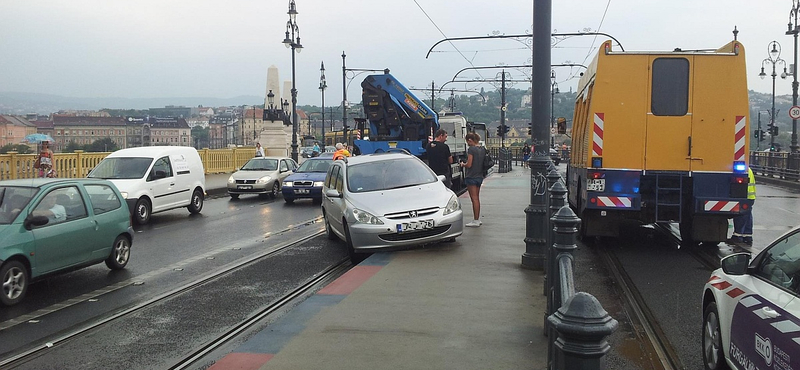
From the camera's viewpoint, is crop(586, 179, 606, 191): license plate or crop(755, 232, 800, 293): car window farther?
crop(586, 179, 606, 191): license plate

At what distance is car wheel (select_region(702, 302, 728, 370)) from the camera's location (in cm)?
470

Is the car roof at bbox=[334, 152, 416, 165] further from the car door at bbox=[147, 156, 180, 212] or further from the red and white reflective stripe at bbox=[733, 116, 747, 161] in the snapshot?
the car door at bbox=[147, 156, 180, 212]

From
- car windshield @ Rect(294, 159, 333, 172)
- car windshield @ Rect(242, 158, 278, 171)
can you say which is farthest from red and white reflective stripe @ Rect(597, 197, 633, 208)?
car windshield @ Rect(242, 158, 278, 171)

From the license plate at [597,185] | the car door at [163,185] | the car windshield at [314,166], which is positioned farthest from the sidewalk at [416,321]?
the car windshield at [314,166]

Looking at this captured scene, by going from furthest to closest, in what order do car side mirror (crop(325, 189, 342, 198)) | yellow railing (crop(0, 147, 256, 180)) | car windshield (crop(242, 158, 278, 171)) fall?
car windshield (crop(242, 158, 278, 171)), yellow railing (crop(0, 147, 256, 180)), car side mirror (crop(325, 189, 342, 198))

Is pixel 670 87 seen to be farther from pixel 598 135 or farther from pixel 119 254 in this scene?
pixel 119 254

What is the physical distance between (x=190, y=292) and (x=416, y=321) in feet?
10.7

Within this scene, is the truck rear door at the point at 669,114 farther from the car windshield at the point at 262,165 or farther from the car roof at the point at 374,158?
the car windshield at the point at 262,165

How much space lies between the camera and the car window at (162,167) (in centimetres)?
1612

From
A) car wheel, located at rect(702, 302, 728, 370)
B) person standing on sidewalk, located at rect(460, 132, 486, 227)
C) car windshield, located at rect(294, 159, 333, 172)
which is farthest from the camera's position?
car windshield, located at rect(294, 159, 333, 172)

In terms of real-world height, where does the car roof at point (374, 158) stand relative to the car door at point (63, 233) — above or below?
above

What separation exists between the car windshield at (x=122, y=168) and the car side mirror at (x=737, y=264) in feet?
45.7

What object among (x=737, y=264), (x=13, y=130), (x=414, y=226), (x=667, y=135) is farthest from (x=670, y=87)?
(x=13, y=130)

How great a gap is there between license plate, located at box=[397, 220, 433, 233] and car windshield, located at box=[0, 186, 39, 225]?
464 centimetres
